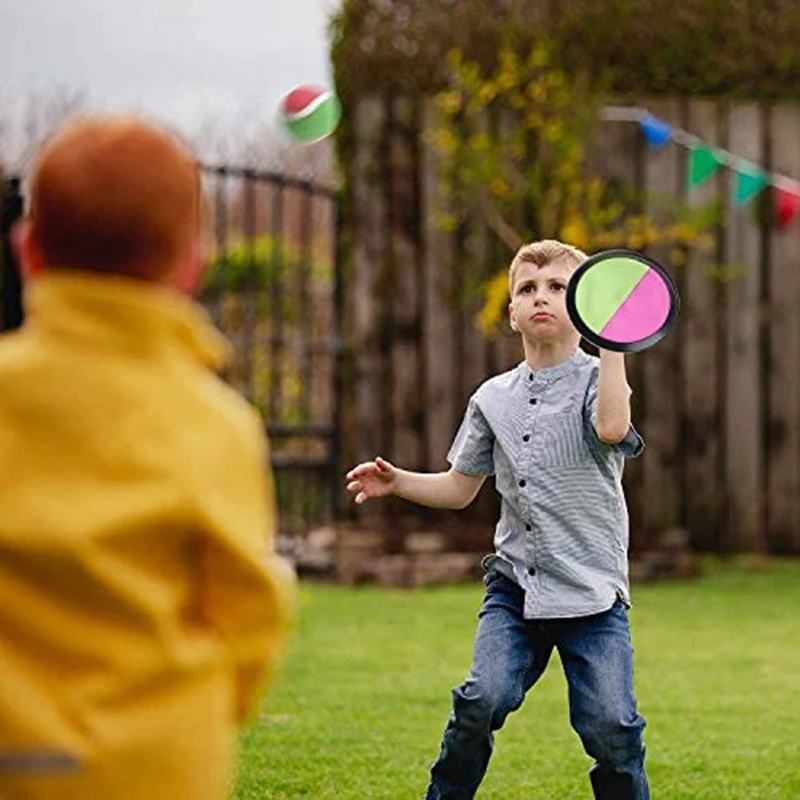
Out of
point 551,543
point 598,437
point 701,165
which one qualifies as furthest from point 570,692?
point 701,165

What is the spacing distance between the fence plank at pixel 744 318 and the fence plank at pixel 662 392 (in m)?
0.28

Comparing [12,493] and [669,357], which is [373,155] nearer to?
[669,357]

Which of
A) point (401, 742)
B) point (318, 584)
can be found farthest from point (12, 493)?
point (318, 584)

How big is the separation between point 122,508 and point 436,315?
7.78 m

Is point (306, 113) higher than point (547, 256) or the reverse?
higher

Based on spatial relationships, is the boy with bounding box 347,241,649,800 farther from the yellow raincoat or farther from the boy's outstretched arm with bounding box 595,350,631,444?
the yellow raincoat

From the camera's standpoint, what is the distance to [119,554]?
2.04 m

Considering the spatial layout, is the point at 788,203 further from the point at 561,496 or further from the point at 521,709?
the point at 561,496

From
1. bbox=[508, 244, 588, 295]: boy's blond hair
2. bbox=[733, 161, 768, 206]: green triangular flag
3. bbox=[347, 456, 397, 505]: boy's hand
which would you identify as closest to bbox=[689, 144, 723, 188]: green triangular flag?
bbox=[733, 161, 768, 206]: green triangular flag

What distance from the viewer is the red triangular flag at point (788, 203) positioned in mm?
9258

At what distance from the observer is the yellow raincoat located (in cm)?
201

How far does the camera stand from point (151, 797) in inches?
81.0

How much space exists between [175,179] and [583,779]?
9.91 ft

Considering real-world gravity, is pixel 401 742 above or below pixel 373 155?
below
